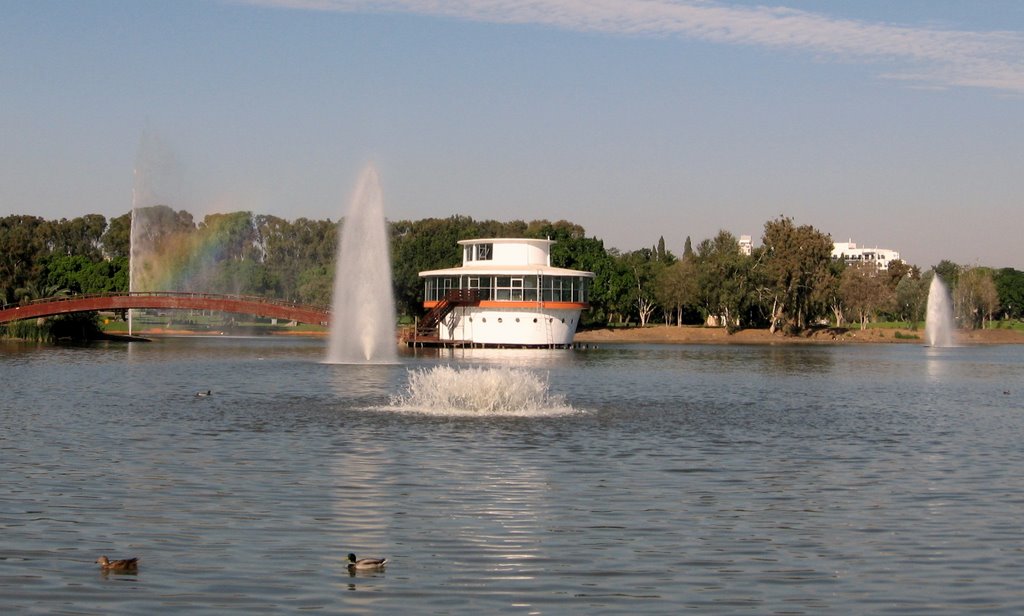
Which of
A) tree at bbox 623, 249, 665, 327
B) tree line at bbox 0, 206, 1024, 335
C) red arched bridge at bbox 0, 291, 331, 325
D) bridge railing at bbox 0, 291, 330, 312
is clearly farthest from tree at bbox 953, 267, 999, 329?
red arched bridge at bbox 0, 291, 331, 325

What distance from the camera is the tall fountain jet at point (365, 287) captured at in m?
79.5

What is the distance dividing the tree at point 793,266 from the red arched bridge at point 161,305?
199 feet

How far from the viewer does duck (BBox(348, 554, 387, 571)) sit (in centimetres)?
1573

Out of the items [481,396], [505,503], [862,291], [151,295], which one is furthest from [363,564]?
[862,291]

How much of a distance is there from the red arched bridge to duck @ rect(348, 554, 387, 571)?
89.8 meters

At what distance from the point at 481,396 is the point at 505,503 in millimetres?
17858

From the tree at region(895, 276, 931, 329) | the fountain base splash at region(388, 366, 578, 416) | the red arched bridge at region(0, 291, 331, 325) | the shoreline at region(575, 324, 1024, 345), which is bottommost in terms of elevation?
the fountain base splash at region(388, 366, 578, 416)

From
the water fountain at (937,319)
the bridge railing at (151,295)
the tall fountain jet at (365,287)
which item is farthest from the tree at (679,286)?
the tall fountain jet at (365,287)

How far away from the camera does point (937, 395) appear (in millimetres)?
52875

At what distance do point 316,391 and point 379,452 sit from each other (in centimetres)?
2167

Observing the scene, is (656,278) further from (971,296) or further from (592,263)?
(971,296)

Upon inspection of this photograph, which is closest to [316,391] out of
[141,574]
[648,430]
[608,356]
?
[648,430]

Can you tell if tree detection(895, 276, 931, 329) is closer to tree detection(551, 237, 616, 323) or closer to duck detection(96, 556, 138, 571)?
tree detection(551, 237, 616, 323)

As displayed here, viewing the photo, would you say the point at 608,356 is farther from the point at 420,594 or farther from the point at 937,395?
the point at 420,594
